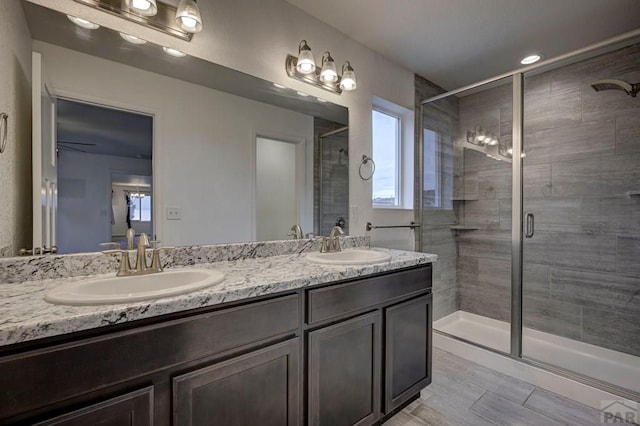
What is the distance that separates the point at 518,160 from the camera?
7.45 feet

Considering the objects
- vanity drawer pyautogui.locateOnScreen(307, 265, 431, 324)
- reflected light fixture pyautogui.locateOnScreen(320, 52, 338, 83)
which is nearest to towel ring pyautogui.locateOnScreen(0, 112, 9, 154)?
vanity drawer pyautogui.locateOnScreen(307, 265, 431, 324)

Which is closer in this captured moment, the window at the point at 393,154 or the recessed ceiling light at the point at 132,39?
the recessed ceiling light at the point at 132,39

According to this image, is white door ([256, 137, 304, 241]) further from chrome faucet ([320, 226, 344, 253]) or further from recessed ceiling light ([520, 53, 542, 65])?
recessed ceiling light ([520, 53, 542, 65])

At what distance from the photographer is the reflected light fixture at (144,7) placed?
4.18 ft

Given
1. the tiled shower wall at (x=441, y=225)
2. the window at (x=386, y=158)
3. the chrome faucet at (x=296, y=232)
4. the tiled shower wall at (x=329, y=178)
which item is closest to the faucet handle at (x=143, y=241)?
the chrome faucet at (x=296, y=232)

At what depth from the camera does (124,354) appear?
0.79m

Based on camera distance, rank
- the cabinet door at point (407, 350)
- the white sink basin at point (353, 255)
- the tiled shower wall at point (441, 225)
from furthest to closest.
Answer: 1. the tiled shower wall at point (441, 225)
2. the white sink basin at point (353, 255)
3. the cabinet door at point (407, 350)

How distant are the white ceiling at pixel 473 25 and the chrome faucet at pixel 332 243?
52.2 inches

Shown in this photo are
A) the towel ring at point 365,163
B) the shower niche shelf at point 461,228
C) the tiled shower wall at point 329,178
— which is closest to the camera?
the tiled shower wall at point 329,178

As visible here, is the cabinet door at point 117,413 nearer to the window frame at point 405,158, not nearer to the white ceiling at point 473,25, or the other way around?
the white ceiling at point 473,25

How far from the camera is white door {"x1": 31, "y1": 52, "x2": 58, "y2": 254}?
1.14 m

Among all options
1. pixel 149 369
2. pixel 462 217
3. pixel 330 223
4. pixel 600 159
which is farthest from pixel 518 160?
pixel 149 369

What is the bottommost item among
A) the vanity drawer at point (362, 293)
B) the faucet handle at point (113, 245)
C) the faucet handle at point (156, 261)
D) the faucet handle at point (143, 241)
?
the vanity drawer at point (362, 293)

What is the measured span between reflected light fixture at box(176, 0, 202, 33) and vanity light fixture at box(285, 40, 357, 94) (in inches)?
23.3
